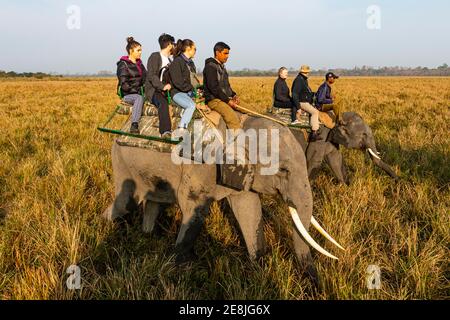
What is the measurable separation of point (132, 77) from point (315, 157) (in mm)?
3773

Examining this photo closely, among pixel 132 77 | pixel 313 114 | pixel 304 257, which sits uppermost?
pixel 132 77

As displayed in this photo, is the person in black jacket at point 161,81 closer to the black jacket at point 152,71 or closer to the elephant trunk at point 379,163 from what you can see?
the black jacket at point 152,71

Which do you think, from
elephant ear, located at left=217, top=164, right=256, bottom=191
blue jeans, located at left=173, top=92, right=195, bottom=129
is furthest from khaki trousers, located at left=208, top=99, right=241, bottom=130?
elephant ear, located at left=217, top=164, right=256, bottom=191

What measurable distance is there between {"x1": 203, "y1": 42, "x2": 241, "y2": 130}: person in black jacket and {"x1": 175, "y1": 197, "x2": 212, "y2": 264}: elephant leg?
0.93m

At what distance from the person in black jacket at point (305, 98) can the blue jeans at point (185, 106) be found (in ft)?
10.9

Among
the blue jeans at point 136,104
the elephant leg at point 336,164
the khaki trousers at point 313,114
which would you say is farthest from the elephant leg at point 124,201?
the elephant leg at point 336,164

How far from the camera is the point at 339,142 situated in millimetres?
6734

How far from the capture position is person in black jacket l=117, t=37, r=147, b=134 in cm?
445

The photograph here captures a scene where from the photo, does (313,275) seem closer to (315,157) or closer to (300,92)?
(315,157)

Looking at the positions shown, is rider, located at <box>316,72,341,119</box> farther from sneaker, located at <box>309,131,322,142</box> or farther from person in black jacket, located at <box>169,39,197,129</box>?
person in black jacket, located at <box>169,39,197,129</box>

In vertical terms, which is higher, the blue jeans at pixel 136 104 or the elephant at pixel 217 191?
the blue jeans at pixel 136 104

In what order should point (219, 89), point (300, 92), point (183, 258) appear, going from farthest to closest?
point (300, 92), point (219, 89), point (183, 258)

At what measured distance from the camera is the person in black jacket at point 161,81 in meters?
4.10

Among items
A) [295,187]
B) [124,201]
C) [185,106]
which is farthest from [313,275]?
[124,201]
